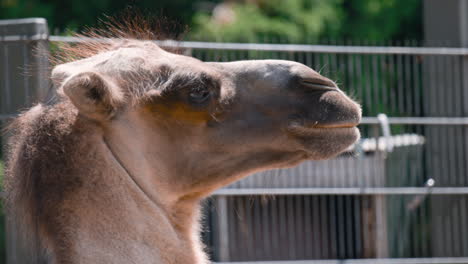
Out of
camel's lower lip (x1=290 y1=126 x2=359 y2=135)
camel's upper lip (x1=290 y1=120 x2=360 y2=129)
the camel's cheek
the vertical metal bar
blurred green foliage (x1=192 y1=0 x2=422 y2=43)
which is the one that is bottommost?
the vertical metal bar

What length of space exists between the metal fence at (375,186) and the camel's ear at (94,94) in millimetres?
3216

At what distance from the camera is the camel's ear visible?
3.72 meters

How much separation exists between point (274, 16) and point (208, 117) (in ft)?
37.9

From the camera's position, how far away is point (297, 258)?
7719mm

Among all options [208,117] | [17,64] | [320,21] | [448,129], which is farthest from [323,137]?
[320,21]

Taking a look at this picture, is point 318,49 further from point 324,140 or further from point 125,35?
point 324,140

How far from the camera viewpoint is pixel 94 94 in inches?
151

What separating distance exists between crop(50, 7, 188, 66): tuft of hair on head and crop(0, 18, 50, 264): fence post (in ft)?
3.18

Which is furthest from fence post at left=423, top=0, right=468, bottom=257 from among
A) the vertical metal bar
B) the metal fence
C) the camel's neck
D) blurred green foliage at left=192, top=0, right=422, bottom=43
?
blurred green foliage at left=192, top=0, right=422, bottom=43

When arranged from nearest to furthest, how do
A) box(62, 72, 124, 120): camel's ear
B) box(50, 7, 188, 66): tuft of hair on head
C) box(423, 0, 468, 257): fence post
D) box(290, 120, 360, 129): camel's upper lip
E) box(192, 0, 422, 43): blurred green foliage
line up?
box(62, 72, 124, 120): camel's ear
box(290, 120, 360, 129): camel's upper lip
box(50, 7, 188, 66): tuft of hair on head
box(423, 0, 468, 257): fence post
box(192, 0, 422, 43): blurred green foliage

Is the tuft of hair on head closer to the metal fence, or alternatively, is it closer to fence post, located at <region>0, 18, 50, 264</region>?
fence post, located at <region>0, 18, 50, 264</region>

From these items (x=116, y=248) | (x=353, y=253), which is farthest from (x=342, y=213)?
(x=116, y=248)

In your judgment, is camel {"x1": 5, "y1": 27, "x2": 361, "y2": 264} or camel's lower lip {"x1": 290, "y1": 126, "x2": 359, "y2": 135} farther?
camel's lower lip {"x1": 290, "y1": 126, "x2": 359, "y2": 135}

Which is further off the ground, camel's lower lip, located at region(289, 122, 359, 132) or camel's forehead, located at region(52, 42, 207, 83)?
camel's forehead, located at region(52, 42, 207, 83)
